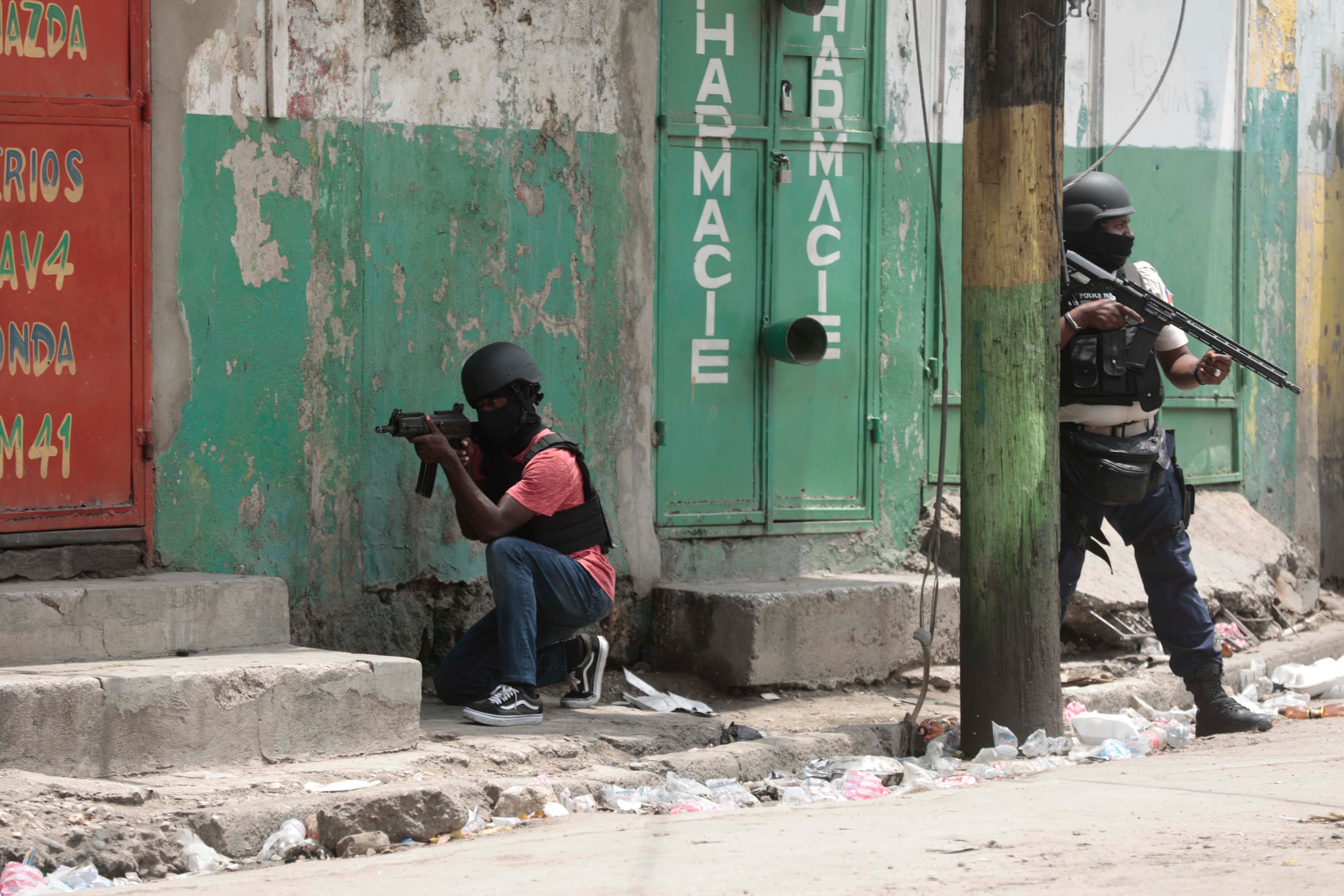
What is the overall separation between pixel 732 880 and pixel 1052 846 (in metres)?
0.83

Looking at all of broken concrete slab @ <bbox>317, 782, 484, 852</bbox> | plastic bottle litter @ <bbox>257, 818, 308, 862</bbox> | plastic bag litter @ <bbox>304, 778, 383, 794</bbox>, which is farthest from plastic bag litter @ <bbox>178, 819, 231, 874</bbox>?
plastic bag litter @ <bbox>304, 778, 383, 794</bbox>

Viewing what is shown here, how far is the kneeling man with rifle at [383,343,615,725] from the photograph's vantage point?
511cm

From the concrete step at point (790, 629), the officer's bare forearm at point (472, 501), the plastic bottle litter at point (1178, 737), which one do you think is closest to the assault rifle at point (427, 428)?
the officer's bare forearm at point (472, 501)

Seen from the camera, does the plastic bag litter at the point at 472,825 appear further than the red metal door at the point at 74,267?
No

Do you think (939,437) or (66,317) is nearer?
(66,317)

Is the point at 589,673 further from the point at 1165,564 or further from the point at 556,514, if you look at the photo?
the point at 1165,564

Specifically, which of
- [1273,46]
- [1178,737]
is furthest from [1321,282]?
[1178,737]

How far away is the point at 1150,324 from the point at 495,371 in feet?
7.48

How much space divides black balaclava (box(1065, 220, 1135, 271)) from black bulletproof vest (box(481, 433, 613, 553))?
1926 millimetres

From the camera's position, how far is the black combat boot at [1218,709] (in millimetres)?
5449

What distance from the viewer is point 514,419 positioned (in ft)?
17.5

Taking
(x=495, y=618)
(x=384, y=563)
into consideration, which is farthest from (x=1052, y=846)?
(x=384, y=563)

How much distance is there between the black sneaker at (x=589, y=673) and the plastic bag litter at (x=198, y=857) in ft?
6.05

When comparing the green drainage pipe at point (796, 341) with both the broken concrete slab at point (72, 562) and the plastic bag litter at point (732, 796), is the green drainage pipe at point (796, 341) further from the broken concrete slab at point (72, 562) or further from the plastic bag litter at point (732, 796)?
the broken concrete slab at point (72, 562)
